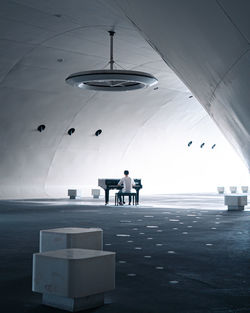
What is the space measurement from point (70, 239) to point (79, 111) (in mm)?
26786

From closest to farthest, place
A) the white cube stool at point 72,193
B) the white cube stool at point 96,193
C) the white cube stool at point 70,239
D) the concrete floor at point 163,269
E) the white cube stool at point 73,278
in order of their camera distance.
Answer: the white cube stool at point 73,278
the concrete floor at point 163,269
the white cube stool at point 70,239
the white cube stool at point 72,193
the white cube stool at point 96,193

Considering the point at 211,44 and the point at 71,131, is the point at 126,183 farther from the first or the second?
the point at 211,44

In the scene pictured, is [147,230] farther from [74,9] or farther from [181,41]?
[74,9]

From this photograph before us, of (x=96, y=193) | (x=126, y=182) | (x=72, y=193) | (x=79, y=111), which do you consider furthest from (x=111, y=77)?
(x=96, y=193)

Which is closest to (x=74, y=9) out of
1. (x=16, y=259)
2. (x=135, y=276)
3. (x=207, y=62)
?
(x=207, y=62)

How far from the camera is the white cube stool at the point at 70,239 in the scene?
270 inches

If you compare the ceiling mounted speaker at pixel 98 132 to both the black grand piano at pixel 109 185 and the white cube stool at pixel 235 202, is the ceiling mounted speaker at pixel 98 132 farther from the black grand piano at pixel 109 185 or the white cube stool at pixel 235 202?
the white cube stool at pixel 235 202

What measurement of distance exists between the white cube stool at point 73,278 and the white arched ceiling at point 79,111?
1430cm

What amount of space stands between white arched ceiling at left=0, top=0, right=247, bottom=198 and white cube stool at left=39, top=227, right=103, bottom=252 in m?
12.6

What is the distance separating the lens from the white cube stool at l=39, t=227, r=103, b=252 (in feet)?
22.5

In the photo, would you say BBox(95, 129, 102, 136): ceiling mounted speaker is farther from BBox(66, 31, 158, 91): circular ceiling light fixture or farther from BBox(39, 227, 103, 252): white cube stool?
BBox(39, 227, 103, 252): white cube stool

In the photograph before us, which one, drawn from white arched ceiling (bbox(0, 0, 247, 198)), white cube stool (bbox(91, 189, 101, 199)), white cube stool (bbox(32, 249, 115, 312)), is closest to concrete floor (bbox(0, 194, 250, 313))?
white cube stool (bbox(32, 249, 115, 312))

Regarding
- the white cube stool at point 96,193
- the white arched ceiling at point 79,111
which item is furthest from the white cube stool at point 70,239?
the white cube stool at point 96,193

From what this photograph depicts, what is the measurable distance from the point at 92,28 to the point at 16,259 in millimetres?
16409
